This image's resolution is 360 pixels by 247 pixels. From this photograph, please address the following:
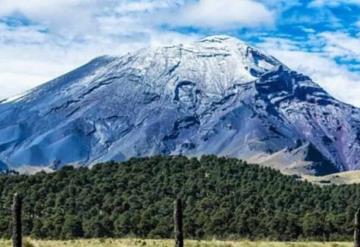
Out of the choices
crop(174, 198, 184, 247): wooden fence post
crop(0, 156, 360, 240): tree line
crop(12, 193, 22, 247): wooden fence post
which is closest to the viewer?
crop(12, 193, 22, 247): wooden fence post

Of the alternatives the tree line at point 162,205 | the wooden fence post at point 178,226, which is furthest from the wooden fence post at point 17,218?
the tree line at point 162,205

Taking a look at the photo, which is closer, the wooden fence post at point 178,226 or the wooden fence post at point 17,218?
the wooden fence post at point 17,218

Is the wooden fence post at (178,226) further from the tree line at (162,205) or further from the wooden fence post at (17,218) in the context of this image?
the tree line at (162,205)

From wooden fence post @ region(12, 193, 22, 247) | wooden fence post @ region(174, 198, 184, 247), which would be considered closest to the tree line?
wooden fence post @ region(174, 198, 184, 247)

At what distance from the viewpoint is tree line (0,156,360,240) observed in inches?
4993

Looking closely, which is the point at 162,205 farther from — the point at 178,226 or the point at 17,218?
the point at 17,218

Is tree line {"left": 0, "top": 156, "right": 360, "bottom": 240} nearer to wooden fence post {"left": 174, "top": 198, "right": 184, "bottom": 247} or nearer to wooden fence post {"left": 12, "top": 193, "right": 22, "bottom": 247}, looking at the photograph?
wooden fence post {"left": 174, "top": 198, "right": 184, "bottom": 247}

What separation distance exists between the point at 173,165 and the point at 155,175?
11149 millimetres

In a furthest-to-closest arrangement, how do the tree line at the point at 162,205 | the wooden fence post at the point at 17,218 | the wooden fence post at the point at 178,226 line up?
the tree line at the point at 162,205 < the wooden fence post at the point at 178,226 < the wooden fence post at the point at 17,218

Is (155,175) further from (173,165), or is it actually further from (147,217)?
(147,217)

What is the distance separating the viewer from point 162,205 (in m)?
153

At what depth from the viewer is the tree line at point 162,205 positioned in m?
127

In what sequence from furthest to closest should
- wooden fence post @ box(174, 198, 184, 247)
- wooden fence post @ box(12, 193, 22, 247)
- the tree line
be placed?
the tree line, wooden fence post @ box(174, 198, 184, 247), wooden fence post @ box(12, 193, 22, 247)

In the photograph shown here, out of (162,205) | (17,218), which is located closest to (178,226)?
(17,218)
